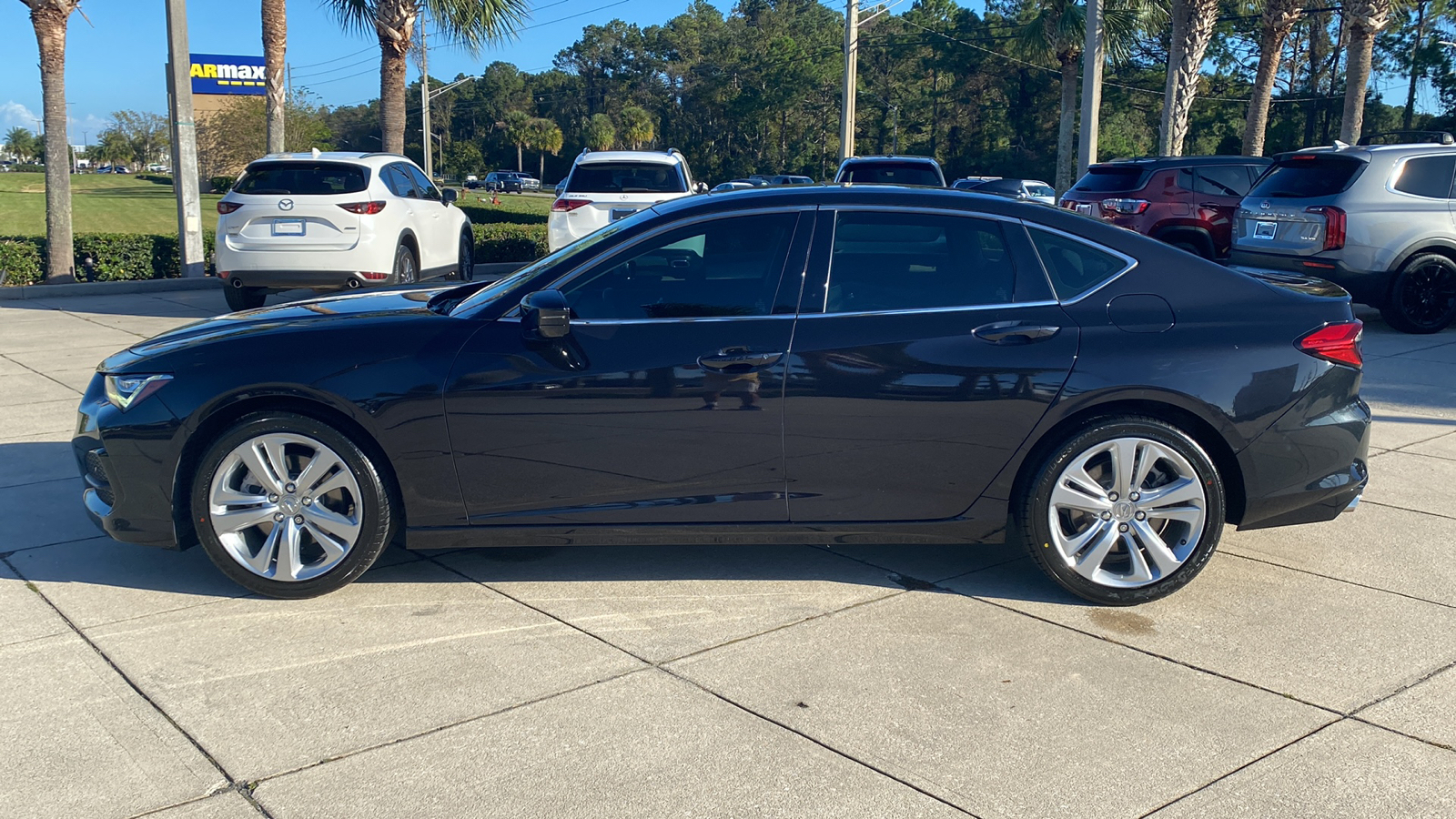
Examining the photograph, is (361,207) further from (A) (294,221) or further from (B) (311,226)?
(A) (294,221)

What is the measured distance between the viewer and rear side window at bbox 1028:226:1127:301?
177 inches

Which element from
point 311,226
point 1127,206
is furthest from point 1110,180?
point 311,226

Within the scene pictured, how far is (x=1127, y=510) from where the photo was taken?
4.44 m

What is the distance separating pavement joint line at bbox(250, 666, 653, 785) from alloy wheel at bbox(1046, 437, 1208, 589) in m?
1.72

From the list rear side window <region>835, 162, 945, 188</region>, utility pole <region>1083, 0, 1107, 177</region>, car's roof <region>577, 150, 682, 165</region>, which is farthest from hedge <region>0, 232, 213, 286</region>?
utility pole <region>1083, 0, 1107, 177</region>

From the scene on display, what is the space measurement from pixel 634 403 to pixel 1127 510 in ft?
6.31

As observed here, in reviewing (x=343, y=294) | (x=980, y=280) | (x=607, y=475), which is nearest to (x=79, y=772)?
(x=607, y=475)

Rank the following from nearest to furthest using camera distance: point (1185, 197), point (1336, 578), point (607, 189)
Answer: point (1336, 578), point (607, 189), point (1185, 197)

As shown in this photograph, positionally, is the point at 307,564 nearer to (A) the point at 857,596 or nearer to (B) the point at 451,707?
(B) the point at 451,707

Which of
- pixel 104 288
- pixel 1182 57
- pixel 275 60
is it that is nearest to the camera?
pixel 104 288

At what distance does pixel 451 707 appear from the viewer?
3611mm

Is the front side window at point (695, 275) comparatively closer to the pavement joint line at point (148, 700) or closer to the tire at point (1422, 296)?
the pavement joint line at point (148, 700)

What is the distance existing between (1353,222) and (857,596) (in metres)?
8.56

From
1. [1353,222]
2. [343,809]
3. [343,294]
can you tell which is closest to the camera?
[343,809]
